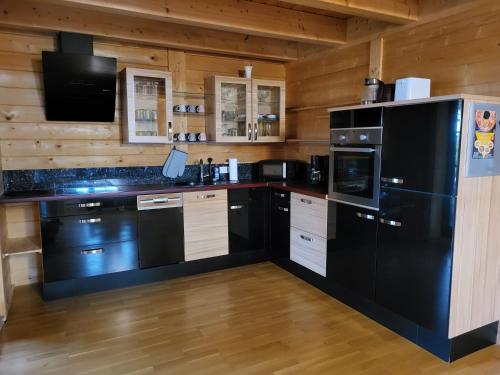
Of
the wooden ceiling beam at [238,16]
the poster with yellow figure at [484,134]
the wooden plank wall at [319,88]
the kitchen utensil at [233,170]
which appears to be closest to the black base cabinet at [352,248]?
the poster with yellow figure at [484,134]

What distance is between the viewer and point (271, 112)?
4297mm

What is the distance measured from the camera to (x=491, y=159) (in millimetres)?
2219

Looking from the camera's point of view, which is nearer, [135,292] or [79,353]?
[79,353]

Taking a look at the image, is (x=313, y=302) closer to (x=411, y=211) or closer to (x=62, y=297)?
(x=411, y=211)

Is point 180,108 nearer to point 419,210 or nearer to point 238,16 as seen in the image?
point 238,16

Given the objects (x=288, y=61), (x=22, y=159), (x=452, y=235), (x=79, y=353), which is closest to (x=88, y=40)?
(x=22, y=159)

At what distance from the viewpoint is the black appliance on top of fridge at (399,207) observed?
2180mm

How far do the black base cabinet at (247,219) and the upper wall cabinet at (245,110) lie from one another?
63cm

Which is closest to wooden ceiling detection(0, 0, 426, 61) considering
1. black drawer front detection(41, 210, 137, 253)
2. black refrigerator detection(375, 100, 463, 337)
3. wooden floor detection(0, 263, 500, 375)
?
black refrigerator detection(375, 100, 463, 337)

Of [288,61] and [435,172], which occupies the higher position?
[288,61]

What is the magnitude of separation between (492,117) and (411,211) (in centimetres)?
72

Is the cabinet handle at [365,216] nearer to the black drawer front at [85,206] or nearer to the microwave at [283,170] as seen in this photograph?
the microwave at [283,170]

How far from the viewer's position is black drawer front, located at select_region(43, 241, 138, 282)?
3066mm

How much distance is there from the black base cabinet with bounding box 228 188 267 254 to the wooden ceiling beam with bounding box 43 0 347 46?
5.13ft
